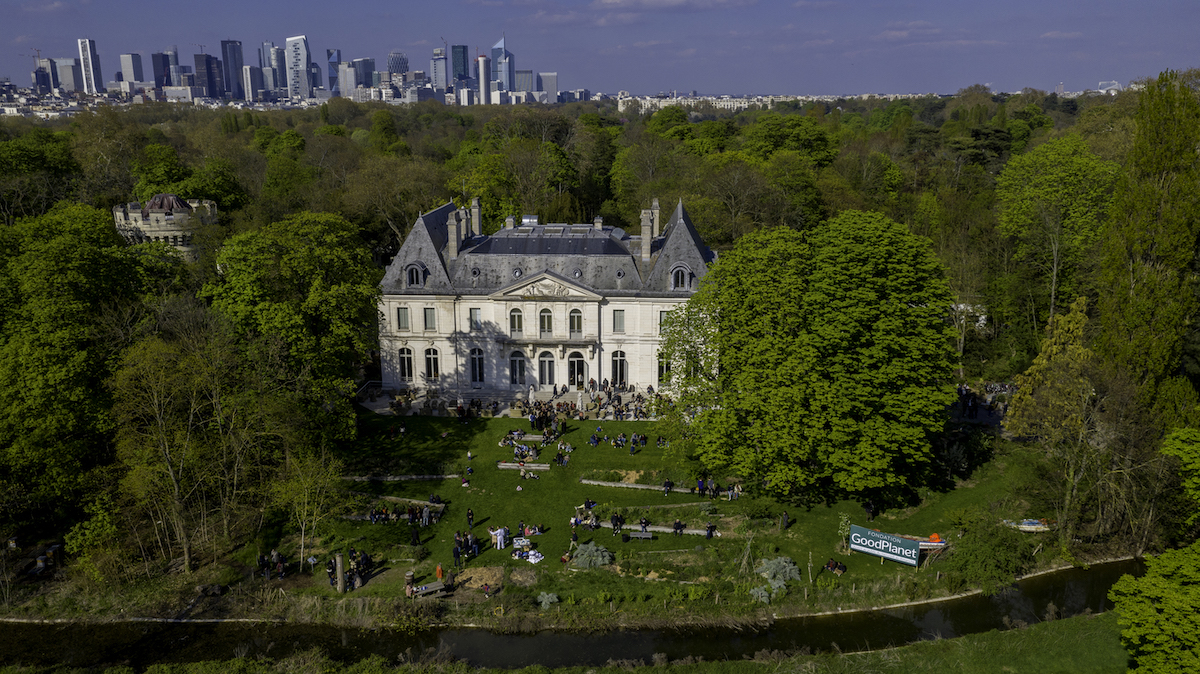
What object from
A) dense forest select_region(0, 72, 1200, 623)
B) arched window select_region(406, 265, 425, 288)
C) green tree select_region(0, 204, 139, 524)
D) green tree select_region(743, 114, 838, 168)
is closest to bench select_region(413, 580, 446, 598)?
dense forest select_region(0, 72, 1200, 623)

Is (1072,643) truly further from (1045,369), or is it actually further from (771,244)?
(771,244)

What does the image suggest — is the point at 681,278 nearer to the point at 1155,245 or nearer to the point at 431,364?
the point at 431,364

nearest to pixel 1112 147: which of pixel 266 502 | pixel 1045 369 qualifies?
pixel 1045 369

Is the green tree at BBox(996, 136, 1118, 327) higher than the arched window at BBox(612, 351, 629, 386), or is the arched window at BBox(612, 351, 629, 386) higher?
the green tree at BBox(996, 136, 1118, 327)

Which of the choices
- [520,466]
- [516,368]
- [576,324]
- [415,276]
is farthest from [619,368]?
[415,276]

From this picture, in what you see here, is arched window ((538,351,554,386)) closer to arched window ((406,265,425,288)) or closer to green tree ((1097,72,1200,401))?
arched window ((406,265,425,288))

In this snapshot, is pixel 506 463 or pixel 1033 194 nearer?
pixel 506 463
